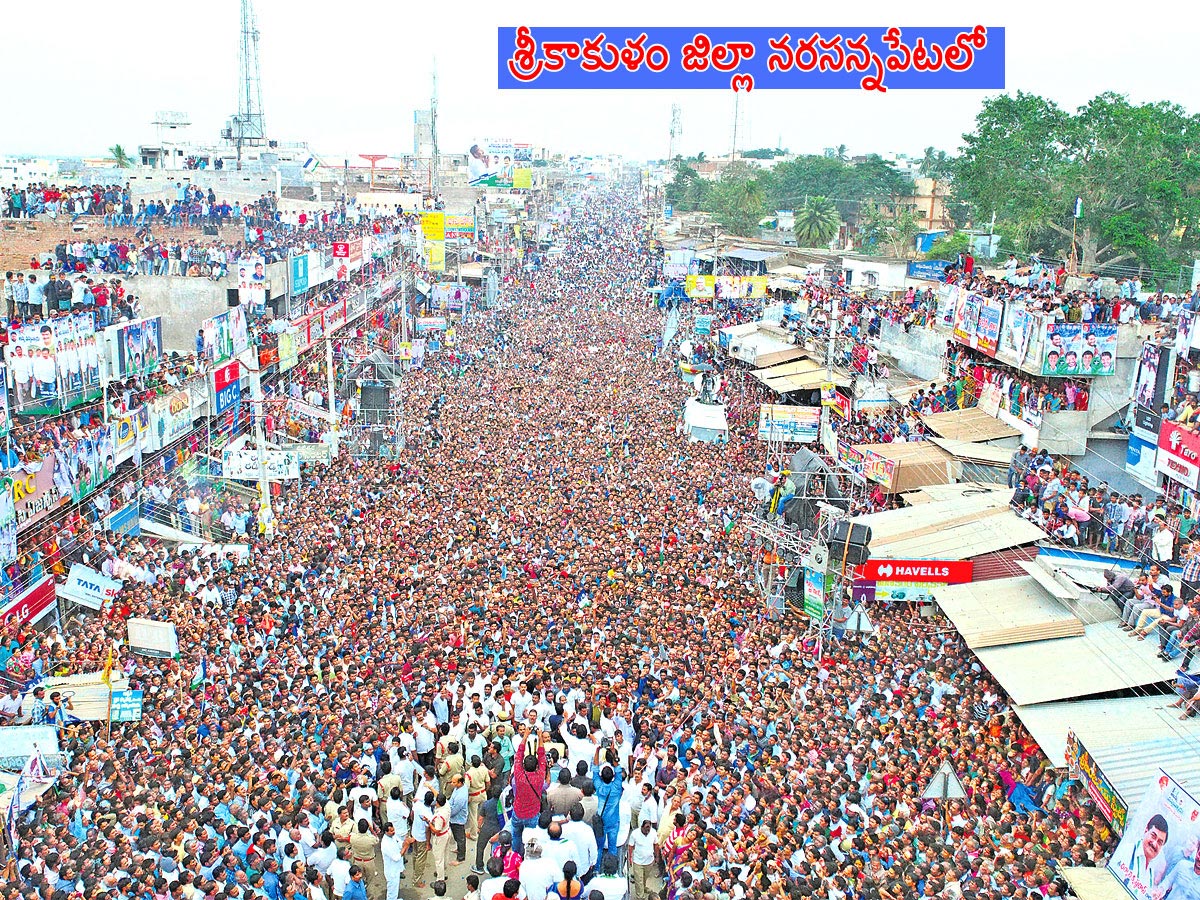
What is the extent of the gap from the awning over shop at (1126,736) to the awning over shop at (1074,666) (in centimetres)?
17

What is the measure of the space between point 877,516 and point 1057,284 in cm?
1448

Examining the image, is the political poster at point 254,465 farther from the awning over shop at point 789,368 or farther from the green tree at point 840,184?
the green tree at point 840,184

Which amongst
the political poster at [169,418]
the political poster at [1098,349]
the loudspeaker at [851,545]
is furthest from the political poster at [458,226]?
the loudspeaker at [851,545]

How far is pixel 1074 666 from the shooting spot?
490 inches

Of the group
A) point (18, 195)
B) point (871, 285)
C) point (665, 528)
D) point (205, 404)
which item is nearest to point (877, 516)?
point (665, 528)

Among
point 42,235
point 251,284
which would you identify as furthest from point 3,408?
point 42,235

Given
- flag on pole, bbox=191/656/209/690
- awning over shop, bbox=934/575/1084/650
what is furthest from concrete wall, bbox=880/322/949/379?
flag on pole, bbox=191/656/209/690

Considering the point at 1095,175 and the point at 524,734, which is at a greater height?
the point at 1095,175

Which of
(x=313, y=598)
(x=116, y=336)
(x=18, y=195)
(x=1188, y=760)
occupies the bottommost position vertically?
(x=313, y=598)

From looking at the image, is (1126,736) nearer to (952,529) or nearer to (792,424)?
(952,529)

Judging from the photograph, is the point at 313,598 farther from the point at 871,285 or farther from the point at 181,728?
the point at 871,285

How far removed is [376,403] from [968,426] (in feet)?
43.8

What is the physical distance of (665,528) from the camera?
66.3 ft

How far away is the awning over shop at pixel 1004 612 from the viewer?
1323 cm
